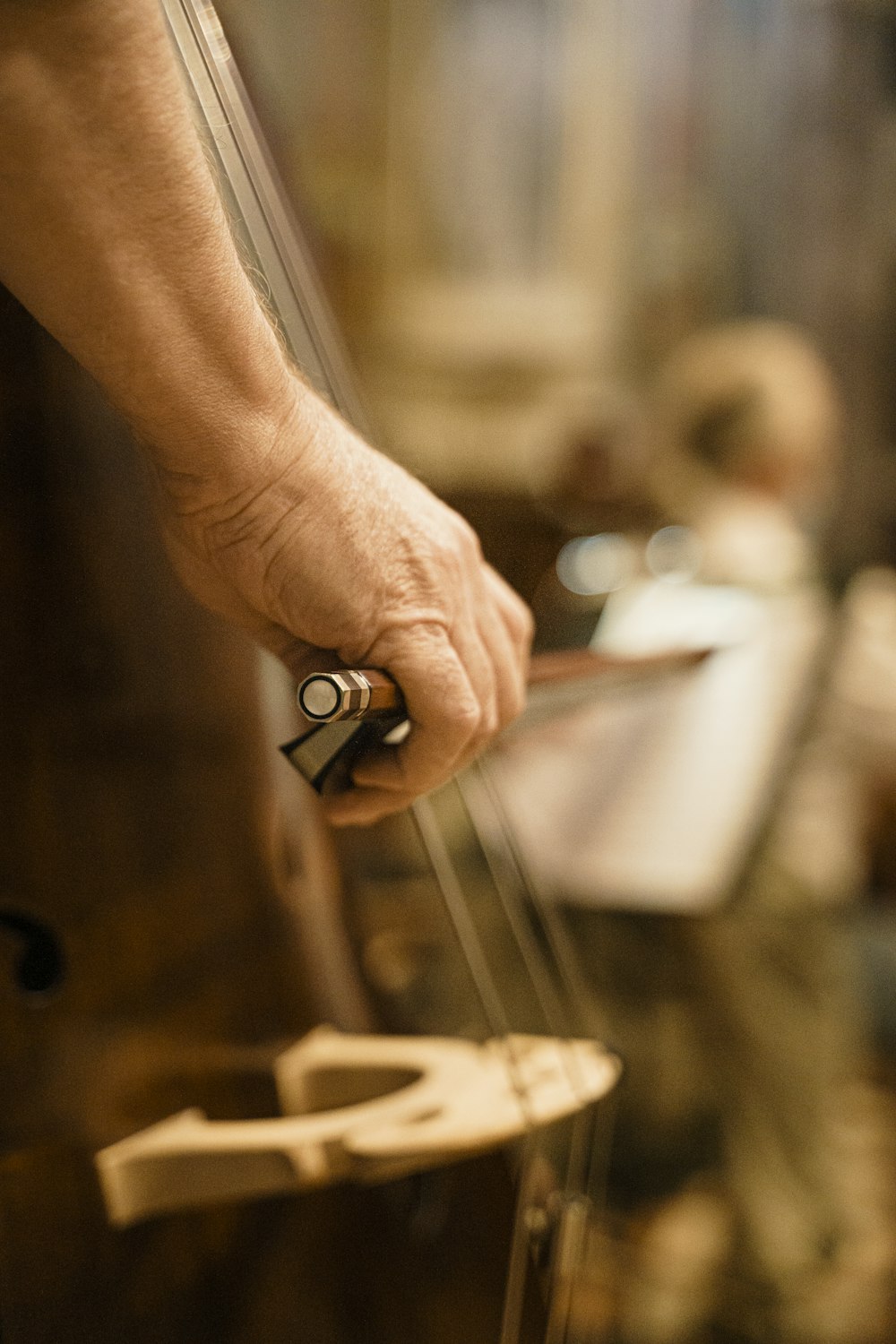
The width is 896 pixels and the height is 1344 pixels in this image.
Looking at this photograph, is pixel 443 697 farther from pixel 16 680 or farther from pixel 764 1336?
pixel 764 1336

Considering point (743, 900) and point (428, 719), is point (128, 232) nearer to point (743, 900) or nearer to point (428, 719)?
point (428, 719)

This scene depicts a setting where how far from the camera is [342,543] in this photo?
17.6 inches

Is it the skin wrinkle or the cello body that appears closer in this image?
the skin wrinkle

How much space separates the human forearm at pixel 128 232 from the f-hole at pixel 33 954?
0.74 ft

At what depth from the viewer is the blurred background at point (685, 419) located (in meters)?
1.53

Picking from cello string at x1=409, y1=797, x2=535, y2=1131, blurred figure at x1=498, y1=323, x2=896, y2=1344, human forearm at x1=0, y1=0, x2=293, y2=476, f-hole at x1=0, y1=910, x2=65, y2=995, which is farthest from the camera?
blurred figure at x1=498, y1=323, x2=896, y2=1344

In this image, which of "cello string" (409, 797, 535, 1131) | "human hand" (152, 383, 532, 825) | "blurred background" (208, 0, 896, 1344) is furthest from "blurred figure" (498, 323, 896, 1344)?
"human hand" (152, 383, 532, 825)

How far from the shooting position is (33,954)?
526 millimetres

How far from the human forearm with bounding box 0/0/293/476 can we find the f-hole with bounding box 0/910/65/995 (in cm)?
23

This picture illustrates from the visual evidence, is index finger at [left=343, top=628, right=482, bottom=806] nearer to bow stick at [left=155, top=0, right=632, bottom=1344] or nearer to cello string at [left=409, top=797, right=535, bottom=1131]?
bow stick at [left=155, top=0, right=632, bottom=1344]

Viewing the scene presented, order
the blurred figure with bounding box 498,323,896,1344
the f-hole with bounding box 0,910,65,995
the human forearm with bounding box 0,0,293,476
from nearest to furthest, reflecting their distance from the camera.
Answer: the human forearm with bounding box 0,0,293,476, the f-hole with bounding box 0,910,65,995, the blurred figure with bounding box 498,323,896,1344

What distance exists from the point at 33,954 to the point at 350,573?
23 cm

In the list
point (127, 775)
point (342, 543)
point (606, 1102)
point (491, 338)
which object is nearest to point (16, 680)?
point (127, 775)

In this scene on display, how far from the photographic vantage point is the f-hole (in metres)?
0.52
